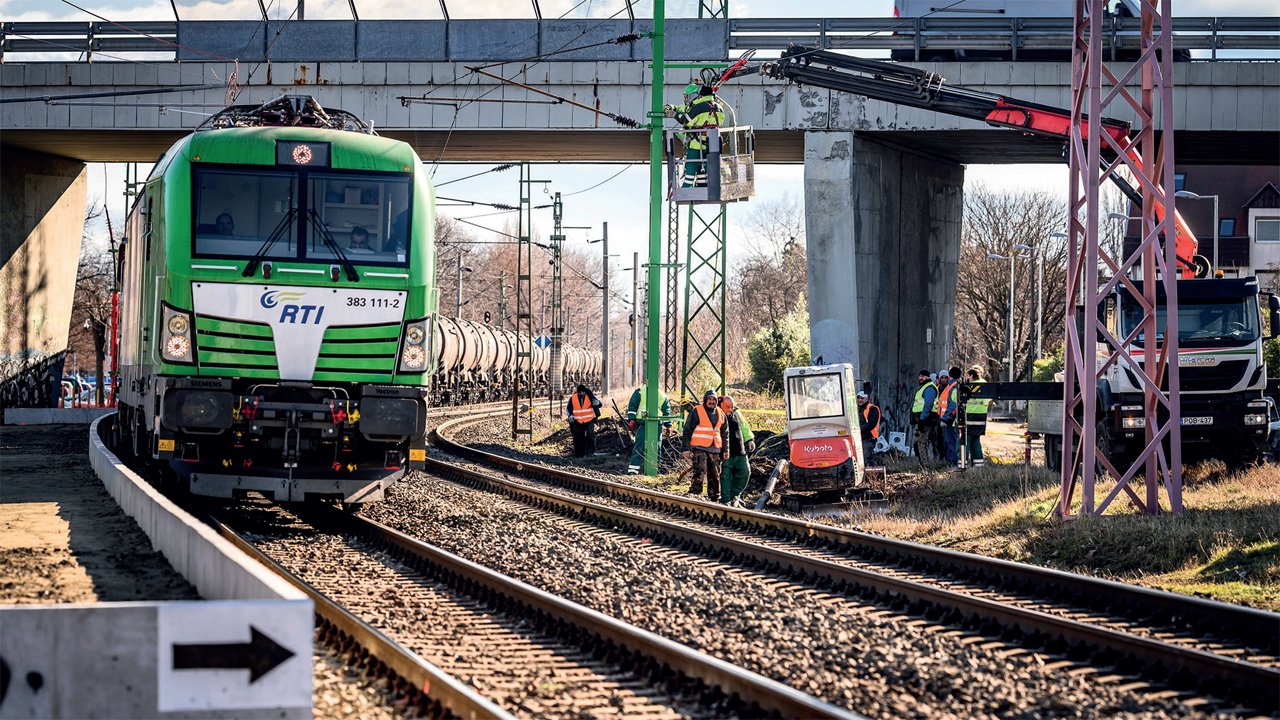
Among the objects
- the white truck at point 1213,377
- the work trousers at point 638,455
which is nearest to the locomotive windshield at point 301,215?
the work trousers at point 638,455

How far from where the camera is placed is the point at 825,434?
52.4 ft

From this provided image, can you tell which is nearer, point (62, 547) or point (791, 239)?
point (62, 547)

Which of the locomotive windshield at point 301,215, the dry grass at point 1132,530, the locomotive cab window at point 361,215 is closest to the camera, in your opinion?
the dry grass at point 1132,530

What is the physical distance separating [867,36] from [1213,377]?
9965 millimetres

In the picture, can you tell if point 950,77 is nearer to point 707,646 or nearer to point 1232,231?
point 707,646

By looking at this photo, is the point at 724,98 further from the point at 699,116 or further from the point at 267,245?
the point at 267,245

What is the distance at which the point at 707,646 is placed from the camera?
735cm

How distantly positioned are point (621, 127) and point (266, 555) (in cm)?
1493

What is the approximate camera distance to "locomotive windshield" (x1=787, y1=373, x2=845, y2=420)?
1614cm

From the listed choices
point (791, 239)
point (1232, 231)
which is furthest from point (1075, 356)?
point (791, 239)

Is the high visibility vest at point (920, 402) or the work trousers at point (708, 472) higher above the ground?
the high visibility vest at point (920, 402)

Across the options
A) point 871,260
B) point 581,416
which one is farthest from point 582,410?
point 871,260

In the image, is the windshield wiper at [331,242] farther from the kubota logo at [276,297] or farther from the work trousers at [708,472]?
the work trousers at [708,472]

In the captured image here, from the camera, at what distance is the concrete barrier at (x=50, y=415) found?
29375mm
